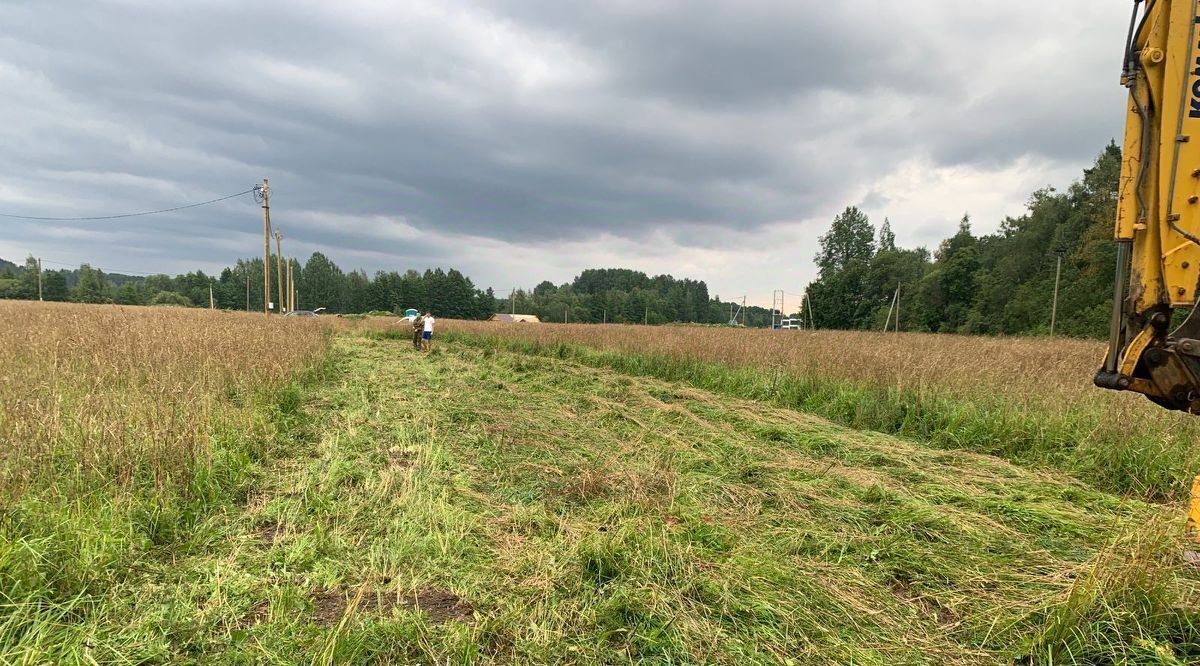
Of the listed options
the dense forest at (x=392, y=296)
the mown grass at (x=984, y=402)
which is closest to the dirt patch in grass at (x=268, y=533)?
the mown grass at (x=984, y=402)

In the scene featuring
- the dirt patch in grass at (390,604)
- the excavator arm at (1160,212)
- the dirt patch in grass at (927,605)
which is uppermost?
the excavator arm at (1160,212)

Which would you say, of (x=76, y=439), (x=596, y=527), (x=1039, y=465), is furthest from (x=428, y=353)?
(x=1039, y=465)

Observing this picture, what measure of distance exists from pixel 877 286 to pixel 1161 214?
68488 mm

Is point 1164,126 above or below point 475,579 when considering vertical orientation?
above

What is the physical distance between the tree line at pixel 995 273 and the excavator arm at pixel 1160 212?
28.1 m

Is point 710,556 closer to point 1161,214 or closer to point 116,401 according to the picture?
point 1161,214

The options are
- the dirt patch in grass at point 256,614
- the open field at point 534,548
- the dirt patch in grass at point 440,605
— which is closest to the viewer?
the open field at point 534,548

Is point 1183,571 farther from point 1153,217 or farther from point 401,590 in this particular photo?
point 401,590

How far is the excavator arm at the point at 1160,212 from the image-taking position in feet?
8.74

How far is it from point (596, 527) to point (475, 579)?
36.0 inches

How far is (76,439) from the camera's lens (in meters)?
3.33

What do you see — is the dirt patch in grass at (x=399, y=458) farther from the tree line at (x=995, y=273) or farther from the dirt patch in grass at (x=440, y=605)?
the tree line at (x=995, y=273)

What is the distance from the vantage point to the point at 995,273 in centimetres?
4672

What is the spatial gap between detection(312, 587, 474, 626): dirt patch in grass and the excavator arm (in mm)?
4023
